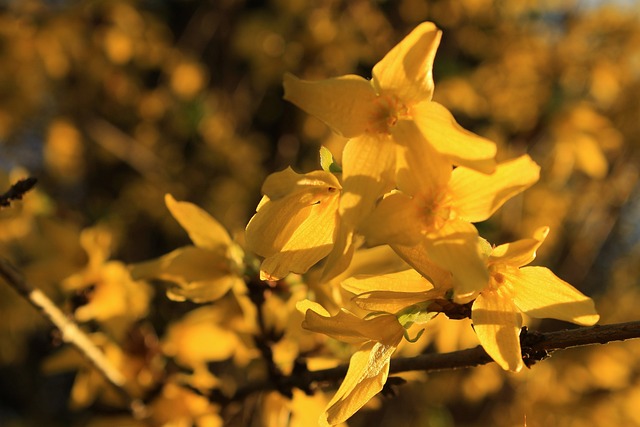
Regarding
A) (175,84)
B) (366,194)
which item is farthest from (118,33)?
(366,194)

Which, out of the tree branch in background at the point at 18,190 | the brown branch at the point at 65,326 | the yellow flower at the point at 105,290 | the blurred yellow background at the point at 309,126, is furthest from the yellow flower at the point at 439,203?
the blurred yellow background at the point at 309,126

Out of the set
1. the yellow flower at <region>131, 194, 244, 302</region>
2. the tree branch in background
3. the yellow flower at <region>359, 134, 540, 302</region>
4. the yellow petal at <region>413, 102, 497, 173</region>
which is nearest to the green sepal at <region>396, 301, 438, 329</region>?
the yellow flower at <region>359, 134, 540, 302</region>

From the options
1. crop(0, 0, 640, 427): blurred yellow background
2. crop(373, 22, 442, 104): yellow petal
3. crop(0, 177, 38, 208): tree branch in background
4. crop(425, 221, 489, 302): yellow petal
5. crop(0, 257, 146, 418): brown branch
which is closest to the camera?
crop(425, 221, 489, 302): yellow petal

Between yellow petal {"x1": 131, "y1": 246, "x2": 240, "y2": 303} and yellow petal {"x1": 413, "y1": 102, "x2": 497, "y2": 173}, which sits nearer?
yellow petal {"x1": 413, "y1": 102, "x2": 497, "y2": 173}

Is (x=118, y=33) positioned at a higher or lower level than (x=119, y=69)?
higher

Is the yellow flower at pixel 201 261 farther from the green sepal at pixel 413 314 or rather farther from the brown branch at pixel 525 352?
the green sepal at pixel 413 314

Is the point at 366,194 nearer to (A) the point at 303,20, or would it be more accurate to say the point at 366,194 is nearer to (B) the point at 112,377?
(B) the point at 112,377

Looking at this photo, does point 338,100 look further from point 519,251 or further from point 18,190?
point 18,190

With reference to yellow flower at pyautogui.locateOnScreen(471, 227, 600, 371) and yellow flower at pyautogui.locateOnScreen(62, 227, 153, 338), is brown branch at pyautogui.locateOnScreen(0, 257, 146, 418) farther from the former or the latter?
yellow flower at pyautogui.locateOnScreen(471, 227, 600, 371)
